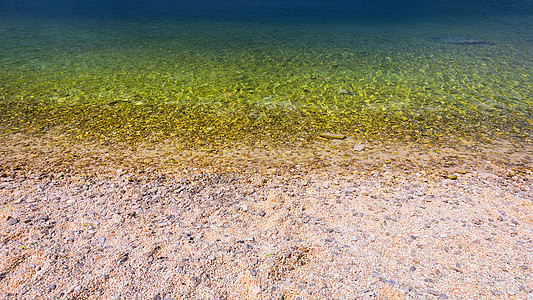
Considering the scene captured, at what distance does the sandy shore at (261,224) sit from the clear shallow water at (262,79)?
1.05m

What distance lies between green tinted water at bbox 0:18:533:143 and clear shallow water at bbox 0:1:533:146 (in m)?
0.04

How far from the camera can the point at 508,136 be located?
5805 mm

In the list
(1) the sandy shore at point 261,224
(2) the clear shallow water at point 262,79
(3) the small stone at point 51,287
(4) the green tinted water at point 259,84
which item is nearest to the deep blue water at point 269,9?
(2) the clear shallow water at point 262,79

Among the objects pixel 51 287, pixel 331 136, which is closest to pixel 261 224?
pixel 51 287

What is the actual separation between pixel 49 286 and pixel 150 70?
24.8 ft

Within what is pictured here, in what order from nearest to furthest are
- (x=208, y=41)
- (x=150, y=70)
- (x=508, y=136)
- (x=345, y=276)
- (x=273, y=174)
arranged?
→ (x=345, y=276), (x=273, y=174), (x=508, y=136), (x=150, y=70), (x=208, y=41)

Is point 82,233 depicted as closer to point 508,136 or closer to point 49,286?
point 49,286

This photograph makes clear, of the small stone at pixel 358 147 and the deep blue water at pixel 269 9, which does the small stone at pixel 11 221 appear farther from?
the deep blue water at pixel 269 9

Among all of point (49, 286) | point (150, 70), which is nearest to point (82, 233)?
point (49, 286)

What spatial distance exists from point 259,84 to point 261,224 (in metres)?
5.49

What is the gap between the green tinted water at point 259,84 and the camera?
6031 millimetres

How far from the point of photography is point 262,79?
882 cm

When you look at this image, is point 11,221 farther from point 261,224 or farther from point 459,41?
point 459,41

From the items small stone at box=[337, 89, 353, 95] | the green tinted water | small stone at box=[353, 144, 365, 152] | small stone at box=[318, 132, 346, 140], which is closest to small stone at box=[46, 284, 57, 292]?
the green tinted water
